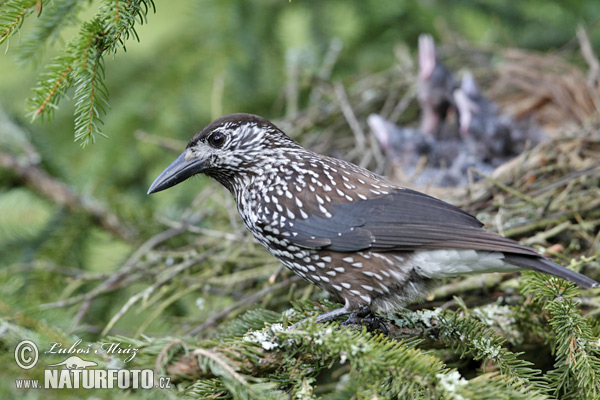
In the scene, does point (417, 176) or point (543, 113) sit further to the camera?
point (543, 113)

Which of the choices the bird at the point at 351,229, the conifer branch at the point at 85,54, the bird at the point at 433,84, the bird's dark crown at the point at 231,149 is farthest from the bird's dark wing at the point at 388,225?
the bird at the point at 433,84

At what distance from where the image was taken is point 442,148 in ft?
15.6

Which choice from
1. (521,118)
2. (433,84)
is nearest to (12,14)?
(433,84)

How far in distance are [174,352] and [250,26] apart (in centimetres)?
330

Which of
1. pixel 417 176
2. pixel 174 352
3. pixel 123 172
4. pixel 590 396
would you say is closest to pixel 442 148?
pixel 417 176

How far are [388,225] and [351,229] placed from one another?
0.18 m

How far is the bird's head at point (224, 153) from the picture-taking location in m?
2.92

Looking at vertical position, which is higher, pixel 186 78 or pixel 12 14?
pixel 12 14

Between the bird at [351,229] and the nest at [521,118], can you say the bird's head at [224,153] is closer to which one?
the bird at [351,229]

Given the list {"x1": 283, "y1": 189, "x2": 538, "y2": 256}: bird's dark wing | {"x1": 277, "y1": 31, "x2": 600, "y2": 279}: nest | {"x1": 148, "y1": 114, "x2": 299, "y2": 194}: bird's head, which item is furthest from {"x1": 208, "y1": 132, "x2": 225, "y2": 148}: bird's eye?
{"x1": 277, "y1": 31, "x2": 600, "y2": 279}: nest

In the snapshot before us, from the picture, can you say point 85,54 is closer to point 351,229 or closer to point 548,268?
point 351,229

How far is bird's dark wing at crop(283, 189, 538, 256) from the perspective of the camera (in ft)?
8.20

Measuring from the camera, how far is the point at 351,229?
8.68 ft

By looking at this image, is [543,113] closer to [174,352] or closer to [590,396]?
[590,396]
